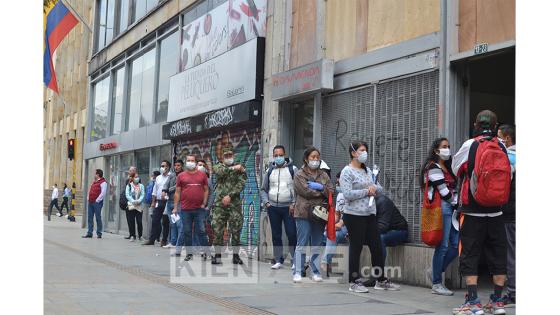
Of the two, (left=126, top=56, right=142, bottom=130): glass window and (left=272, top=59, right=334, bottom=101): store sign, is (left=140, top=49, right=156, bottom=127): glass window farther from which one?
(left=272, top=59, right=334, bottom=101): store sign

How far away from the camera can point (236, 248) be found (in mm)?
10461

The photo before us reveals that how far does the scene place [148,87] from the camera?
18719mm

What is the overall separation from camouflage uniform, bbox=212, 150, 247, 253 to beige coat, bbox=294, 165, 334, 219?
1885 millimetres

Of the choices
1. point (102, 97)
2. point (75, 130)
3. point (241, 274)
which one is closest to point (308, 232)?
point (241, 274)

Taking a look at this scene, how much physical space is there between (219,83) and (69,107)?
28158 millimetres

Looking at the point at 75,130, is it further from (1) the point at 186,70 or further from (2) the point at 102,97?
(1) the point at 186,70

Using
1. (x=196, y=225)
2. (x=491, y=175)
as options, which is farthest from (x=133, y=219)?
(x=491, y=175)

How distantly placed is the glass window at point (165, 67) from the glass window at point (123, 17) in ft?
12.7

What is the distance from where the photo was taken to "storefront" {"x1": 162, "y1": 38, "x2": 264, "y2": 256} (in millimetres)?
12328

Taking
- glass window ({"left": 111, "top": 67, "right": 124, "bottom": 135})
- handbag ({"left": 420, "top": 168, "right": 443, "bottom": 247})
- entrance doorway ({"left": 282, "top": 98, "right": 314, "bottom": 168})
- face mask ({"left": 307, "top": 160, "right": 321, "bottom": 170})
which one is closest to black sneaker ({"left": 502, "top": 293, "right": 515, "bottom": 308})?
handbag ({"left": 420, "top": 168, "right": 443, "bottom": 247})

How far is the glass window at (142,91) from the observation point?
60.7 feet

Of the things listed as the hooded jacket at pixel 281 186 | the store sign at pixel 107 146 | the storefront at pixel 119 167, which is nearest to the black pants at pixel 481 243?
the hooded jacket at pixel 281 186

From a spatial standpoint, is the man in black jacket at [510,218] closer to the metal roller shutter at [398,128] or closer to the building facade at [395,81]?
the building facade at [395,81]

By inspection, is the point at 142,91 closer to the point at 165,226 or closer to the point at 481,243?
the point at 165,226
